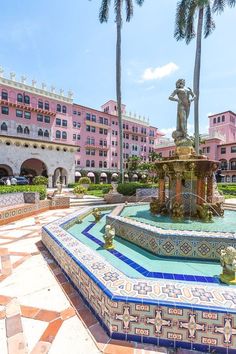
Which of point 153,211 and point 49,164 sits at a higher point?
point 49,164

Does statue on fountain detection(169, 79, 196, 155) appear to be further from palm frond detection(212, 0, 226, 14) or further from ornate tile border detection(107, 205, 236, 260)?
palm frond detection(212, 0, 226, 14)

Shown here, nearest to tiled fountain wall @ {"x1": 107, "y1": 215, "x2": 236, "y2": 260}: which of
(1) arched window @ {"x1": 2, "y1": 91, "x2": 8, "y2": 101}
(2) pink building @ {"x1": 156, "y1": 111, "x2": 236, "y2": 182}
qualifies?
(1) arched window @ {"x1": 2, "y1": 91, "x2": 8, "y2": 101}

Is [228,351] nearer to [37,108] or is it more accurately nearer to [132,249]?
[132,249]

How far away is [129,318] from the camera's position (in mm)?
2652

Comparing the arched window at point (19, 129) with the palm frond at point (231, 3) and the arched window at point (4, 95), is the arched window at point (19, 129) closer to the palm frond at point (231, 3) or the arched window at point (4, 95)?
the arched window at point (4, 95)

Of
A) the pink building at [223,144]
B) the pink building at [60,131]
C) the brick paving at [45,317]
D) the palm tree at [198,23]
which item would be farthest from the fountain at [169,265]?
the pink building at [223,144]

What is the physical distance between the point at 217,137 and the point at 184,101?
42.1 metres

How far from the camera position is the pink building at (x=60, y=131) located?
3117 cm

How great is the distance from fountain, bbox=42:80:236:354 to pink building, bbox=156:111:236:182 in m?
34.4

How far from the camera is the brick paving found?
2510mm

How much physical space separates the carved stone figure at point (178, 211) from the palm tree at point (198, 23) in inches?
517

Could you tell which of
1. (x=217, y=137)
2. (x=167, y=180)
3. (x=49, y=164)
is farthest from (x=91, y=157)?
(x=167, y=180)

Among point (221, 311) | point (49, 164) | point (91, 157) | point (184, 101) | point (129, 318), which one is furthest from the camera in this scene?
point (91, 157)

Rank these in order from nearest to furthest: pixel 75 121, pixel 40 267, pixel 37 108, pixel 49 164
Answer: pixel 40 267, pixel 49 164, pixel 37 108, pixel 75 121
